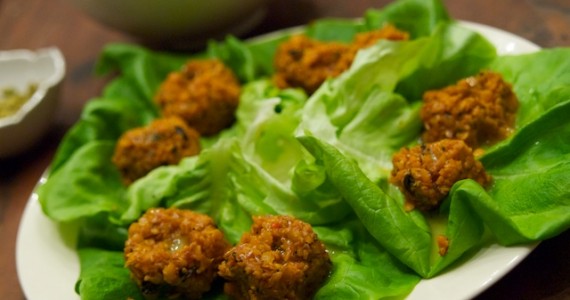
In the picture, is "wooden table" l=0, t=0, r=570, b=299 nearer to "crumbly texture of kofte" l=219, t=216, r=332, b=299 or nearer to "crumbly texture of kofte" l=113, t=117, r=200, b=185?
"crumbly texture of kofte" l=219, t=216, r=332, b=299

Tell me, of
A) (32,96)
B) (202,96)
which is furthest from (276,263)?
(32,96)

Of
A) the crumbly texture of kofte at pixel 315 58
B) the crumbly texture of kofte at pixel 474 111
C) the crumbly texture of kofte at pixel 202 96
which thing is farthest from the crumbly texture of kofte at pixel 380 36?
the crumbly texture of kofte at pixel 202 96

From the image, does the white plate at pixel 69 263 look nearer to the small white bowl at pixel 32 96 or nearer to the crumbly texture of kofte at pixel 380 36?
the crumbly texture of kofte at pixel 380 36

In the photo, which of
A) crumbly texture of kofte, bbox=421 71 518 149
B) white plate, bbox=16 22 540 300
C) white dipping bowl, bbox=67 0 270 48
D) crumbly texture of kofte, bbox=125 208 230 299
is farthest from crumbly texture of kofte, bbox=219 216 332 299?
white dipping bowl, bbox=67 0 270 48

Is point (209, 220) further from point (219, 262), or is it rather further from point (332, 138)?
point (332, 138)

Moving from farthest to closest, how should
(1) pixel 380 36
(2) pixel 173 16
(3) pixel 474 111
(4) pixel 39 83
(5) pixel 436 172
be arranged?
(4) pixel 39 83, (2) pixel 173 16, (1) pixel 380 36, (3) pixel 474 111, (5) pixel 436 172

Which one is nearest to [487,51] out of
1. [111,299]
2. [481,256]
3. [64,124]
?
[481,256]

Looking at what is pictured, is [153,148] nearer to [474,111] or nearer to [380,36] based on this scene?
[380,36]
